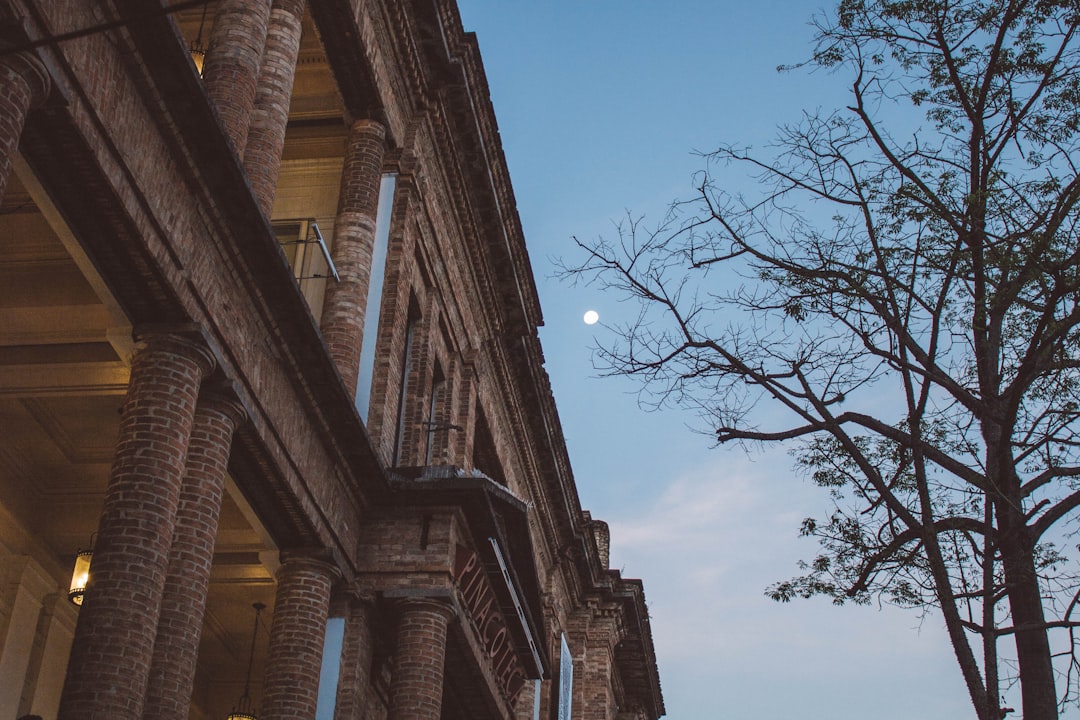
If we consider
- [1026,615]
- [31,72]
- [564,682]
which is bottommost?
[1026,615]

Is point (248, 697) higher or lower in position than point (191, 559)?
higher

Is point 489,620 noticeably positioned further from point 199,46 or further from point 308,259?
point 199,46

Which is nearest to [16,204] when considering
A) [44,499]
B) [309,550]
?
[309,550]

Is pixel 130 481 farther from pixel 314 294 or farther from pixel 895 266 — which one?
pixel 895 266

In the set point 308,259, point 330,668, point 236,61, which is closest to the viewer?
point 236,61

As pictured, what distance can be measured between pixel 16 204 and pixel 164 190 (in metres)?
2.19

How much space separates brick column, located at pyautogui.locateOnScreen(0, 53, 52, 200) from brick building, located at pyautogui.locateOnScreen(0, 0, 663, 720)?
25 millimetres

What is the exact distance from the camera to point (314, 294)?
58.7 feet

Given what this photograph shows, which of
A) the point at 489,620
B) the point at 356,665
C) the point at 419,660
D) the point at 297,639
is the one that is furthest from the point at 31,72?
the point at 489,620

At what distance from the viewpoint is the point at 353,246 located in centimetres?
1762

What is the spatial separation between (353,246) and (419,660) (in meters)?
5.42

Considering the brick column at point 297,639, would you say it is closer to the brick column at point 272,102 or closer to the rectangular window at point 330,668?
the rectangular window at point 330,668

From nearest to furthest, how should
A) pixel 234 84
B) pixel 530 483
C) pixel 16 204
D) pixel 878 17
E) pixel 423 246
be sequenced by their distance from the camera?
pixel 16 204 < pixel 234 84 < pixel 878 17 < pixel 423 246 < pixel 530 483

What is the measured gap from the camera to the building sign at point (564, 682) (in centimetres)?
2838
